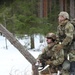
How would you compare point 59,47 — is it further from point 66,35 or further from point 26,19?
point 26,19

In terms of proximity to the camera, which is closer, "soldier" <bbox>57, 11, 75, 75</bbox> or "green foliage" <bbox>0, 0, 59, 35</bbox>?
"soldier" <bbox>57, 11, 75, 75</bbox>

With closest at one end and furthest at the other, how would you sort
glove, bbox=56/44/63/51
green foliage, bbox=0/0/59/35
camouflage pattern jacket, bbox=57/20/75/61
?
camouflage pattern jacket, bbox=57/20/75/61, glove, bbox=56/44/63/51, green foliage, bbox=0/0/59/35

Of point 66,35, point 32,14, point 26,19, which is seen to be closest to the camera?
point 66,35

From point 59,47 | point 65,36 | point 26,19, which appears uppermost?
point 65,36

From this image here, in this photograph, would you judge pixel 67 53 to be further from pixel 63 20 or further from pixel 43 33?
pixel 43 33

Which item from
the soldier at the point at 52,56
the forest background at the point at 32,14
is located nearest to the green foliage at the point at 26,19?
the forest background at the point at 32,14

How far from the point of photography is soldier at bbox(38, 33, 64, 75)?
6.36m

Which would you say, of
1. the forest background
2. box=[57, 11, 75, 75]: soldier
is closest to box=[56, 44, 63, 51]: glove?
box=[57, 11, 75, 75]: soldier

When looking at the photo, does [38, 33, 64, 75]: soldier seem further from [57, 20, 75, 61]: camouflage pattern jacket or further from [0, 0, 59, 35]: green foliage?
[0, 0, 59, 35]: green foliage

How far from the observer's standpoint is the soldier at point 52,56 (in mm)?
6363

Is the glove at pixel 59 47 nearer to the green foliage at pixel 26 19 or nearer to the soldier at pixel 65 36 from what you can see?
the soldier at pixel 65 36

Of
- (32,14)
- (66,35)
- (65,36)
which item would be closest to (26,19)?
(32,14)

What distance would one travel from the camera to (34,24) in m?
17.5

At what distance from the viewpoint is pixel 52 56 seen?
6562 mm
